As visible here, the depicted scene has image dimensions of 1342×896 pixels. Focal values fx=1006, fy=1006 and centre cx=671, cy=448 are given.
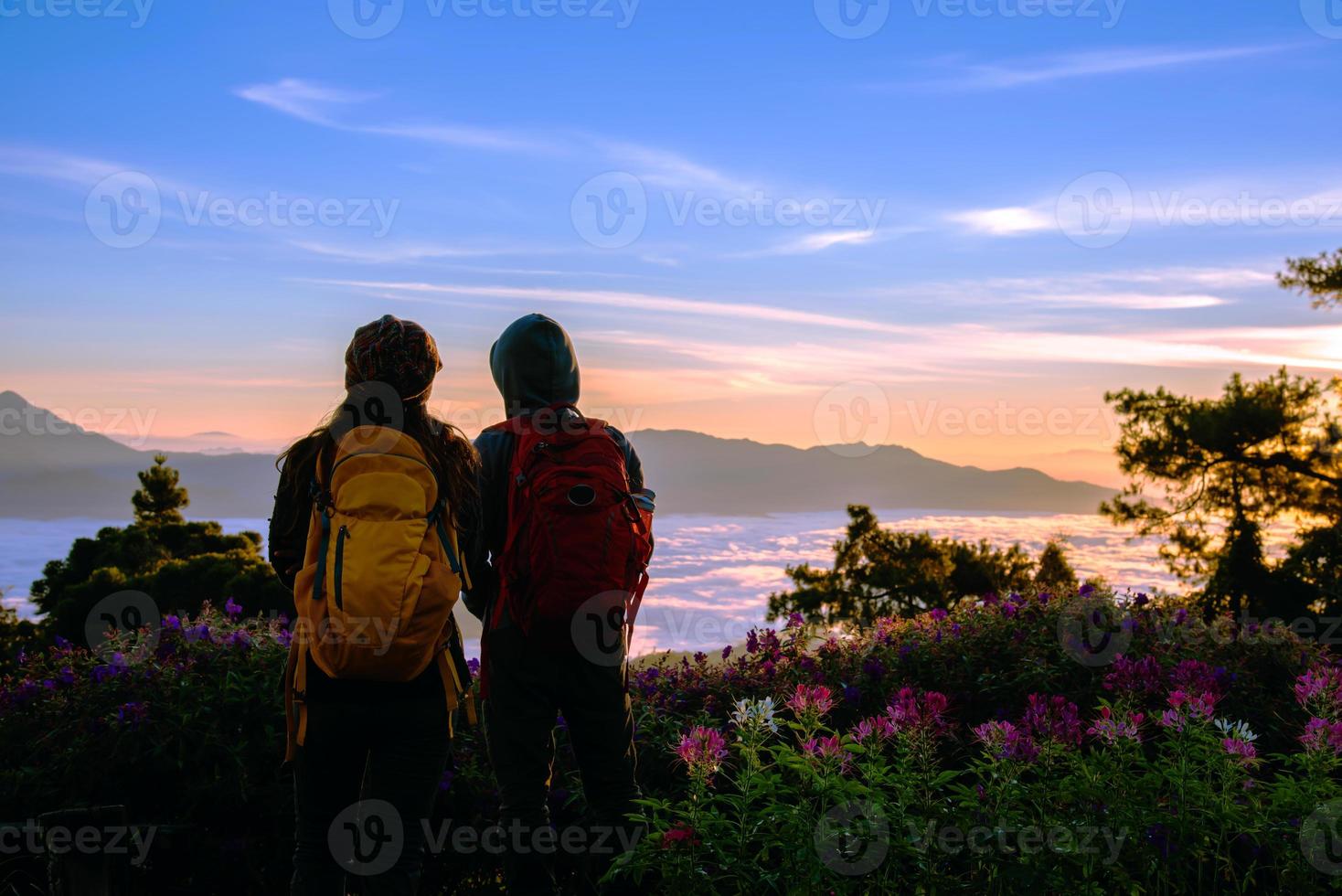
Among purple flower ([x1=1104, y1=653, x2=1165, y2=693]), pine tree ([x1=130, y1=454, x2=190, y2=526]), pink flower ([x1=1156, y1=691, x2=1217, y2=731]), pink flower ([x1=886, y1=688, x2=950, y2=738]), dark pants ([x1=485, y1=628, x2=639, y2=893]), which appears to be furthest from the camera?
pine tree ([x1=130, y1=454, x2=190, y2=526])

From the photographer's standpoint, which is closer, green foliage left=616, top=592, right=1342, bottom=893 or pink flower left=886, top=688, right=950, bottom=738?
green foliage left=616, top=592, right=1342, bottom=893

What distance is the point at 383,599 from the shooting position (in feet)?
10.8

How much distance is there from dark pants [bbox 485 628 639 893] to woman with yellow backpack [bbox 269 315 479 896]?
25 centimetres

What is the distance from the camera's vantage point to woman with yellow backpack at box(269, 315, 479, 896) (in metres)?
3.31

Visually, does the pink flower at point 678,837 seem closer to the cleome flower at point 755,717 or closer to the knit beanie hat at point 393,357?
the cleome flower at point 755,717

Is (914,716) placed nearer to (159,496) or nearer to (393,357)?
(393,357)

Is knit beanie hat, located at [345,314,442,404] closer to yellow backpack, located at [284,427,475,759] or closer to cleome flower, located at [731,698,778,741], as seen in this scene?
yellow backpack, located at [284,427,475,759]

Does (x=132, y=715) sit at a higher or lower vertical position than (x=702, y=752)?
lower

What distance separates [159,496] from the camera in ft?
75.4

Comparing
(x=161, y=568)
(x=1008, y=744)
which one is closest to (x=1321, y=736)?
(x=1008, y=744)

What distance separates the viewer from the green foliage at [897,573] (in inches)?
818

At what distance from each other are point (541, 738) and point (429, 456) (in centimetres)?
117

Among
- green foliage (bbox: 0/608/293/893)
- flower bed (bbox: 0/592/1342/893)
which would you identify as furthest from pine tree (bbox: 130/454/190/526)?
green foliage (bbox: 0/608/293/893)

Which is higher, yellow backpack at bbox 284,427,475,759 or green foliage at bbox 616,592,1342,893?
yellow backpack at bbox 284,427,475,759
